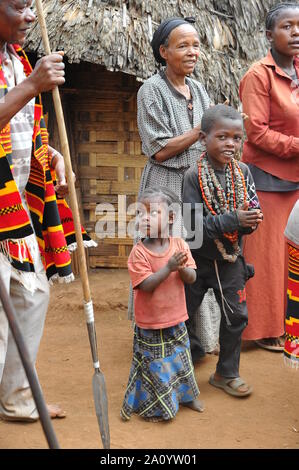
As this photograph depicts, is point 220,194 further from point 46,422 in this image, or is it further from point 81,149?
point 81,149

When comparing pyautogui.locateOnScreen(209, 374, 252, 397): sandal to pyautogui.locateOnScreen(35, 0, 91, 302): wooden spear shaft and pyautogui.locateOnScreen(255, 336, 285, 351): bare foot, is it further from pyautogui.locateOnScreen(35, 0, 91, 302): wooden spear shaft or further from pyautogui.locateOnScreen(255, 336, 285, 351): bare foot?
pyautogui.locateOnScreen(35, 0, 91, 302): wooden spear shaft

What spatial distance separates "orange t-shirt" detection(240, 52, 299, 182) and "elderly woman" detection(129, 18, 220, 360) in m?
0.39

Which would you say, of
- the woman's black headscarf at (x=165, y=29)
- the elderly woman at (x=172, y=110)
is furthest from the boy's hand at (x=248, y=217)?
the woman's black headscarf at (x=165, y=29)

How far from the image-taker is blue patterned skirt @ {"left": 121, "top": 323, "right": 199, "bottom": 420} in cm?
354

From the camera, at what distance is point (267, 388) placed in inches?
162

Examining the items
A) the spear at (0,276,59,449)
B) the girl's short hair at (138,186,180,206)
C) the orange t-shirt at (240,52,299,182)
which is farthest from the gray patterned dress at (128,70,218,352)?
the spear at (0,276,59,449)

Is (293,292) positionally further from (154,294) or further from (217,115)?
(217,115)

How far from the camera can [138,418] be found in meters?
3.64

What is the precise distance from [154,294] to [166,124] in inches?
46.7

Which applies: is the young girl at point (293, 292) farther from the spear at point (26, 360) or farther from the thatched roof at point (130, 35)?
the thatched roof at point (130, 35)

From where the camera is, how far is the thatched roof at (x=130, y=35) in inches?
227

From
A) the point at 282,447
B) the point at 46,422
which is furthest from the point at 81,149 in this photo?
the point at 46,422

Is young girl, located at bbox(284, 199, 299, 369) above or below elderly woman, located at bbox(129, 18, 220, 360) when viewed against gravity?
below

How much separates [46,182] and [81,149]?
12.2 feet
